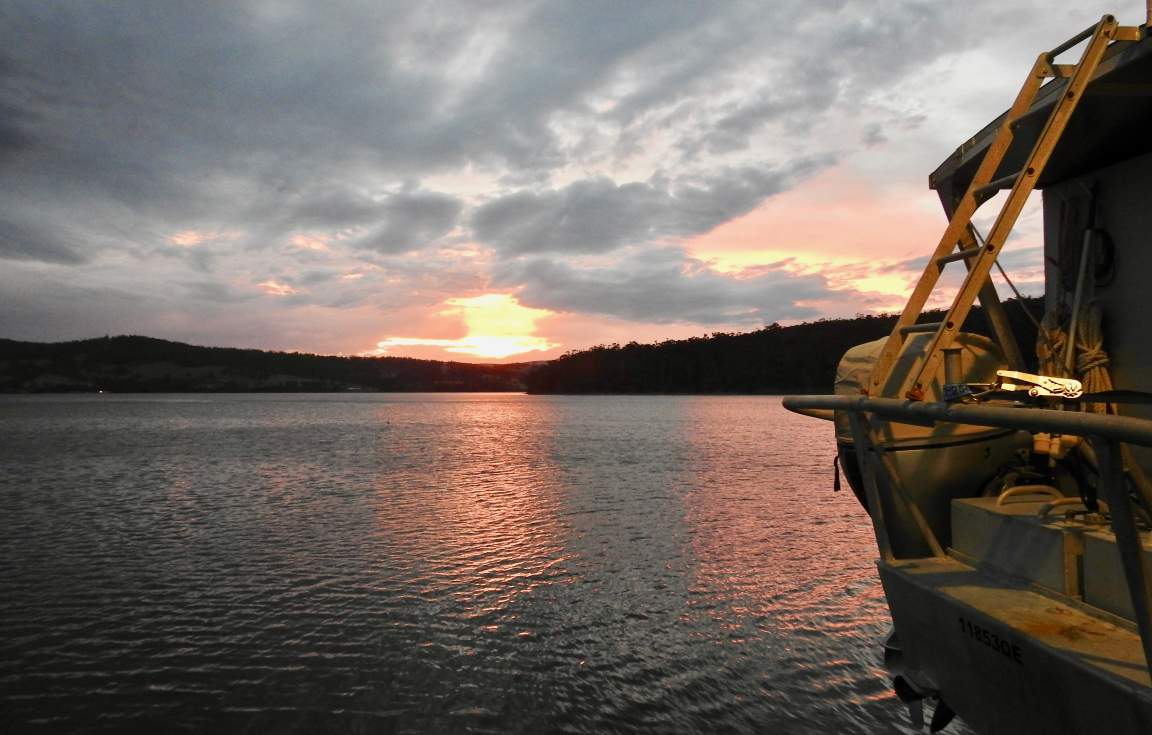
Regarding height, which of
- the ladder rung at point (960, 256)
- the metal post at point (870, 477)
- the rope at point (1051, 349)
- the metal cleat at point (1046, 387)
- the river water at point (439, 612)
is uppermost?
the ladder rung at point (960, 256)

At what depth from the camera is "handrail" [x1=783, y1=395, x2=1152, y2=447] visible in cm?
255

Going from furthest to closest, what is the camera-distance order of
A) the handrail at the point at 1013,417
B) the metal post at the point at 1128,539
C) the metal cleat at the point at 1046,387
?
the metal cleat at the point at 1046,387
the metal post at the point at 1128,539
the handrail at the point at 1013,417

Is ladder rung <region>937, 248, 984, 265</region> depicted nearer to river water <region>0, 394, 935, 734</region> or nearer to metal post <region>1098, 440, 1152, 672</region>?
metal post <region>1098, 440, 1152, 672</region>

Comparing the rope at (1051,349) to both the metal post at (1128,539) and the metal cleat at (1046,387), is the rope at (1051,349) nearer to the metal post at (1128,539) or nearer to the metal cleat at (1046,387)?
the metal cleat at (1046,387)

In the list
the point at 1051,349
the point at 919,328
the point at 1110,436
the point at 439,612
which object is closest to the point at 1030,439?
the point at 1051,349

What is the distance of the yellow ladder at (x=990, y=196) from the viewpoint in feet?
15.0

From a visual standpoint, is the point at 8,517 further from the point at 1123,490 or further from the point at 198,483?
the point at 1123,490

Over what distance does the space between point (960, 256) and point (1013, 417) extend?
2.53 metres

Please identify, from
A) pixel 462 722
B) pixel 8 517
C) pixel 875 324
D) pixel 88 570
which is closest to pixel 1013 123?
pixel 462 722

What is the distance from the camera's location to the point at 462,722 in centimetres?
650

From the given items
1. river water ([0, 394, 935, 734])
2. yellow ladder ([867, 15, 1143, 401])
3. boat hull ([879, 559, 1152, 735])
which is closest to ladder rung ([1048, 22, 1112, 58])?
yellow ladder ([867, 15, 1143, 401])

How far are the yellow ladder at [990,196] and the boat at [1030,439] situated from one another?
0.5 inches

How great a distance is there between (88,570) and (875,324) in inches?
6144

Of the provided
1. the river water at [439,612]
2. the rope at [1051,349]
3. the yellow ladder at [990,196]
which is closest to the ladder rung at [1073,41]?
the yellow ladder at [990,196]
